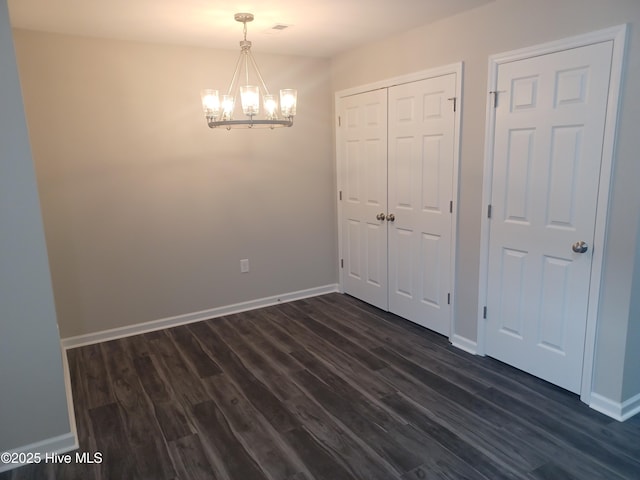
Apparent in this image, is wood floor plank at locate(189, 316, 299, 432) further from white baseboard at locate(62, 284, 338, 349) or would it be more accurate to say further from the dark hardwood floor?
white baseboard at locate(62, 284, 338, 349)

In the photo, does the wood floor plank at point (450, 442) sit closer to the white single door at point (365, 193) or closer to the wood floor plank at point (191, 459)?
the wood floor plank at point (191, 459)

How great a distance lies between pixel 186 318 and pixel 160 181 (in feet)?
4.19

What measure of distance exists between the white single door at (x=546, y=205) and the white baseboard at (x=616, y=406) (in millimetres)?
139

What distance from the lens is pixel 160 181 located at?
3.76 meters

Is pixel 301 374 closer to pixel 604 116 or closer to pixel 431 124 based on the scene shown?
pixel 431 124

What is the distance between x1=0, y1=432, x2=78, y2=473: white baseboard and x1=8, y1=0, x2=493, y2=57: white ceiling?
8.16 ft

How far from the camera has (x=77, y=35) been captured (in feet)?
10.8

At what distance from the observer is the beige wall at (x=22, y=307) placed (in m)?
2.04

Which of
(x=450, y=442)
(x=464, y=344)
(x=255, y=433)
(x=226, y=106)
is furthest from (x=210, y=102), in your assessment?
(x=464, y=344)

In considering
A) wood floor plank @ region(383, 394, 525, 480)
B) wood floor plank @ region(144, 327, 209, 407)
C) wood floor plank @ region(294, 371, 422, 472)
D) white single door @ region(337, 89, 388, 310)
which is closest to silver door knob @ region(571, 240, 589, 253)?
wood floor plank @ region(383, 394, 525, 480)

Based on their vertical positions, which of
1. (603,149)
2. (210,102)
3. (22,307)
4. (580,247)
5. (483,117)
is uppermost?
(210,102)

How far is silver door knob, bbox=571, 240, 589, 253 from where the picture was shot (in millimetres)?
2496

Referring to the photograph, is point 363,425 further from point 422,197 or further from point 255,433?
point 422,197

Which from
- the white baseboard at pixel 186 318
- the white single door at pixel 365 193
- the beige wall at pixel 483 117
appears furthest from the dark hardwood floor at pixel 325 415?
the white single door at pixel 365 193
